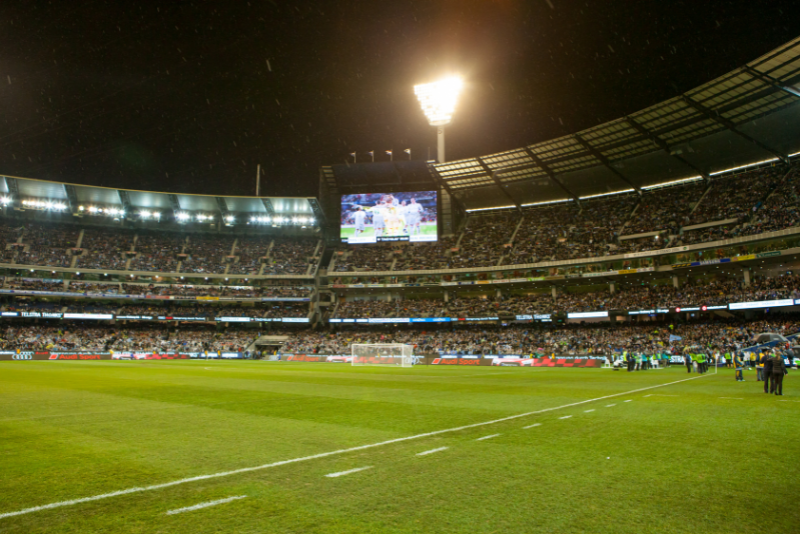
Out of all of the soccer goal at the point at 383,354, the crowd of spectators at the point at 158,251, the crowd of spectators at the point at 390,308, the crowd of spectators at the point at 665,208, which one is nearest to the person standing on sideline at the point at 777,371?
the soccer goal at the point at 383,354

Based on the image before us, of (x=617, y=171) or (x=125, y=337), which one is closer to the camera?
(x=617, y=171)

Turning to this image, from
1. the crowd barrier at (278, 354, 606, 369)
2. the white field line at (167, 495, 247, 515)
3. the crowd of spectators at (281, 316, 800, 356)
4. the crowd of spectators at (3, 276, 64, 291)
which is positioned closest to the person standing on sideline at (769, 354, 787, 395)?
the white field line at (167, 495, 247, 515)

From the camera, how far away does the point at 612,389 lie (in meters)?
19.6

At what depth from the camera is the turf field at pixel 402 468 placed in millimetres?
4617

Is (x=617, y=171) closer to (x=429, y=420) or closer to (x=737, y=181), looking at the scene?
(x=737, y=181)

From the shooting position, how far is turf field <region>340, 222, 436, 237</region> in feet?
232

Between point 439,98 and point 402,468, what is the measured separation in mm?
55151

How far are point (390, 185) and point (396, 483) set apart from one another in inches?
2833

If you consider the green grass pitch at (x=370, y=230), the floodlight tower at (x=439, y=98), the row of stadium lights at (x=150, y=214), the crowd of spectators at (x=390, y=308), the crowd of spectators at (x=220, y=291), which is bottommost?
the crowd of spectators at (x=390, y=308)

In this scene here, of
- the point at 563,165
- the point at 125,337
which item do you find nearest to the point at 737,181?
the point at 563,165

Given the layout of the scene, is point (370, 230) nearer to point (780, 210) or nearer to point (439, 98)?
point (439, 98)

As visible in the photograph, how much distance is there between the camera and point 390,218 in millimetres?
72188

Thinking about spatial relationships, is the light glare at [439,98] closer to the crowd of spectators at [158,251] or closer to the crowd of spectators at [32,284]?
the crowd of spectators at [158,251]

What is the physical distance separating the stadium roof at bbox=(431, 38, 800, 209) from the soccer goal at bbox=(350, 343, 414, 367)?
91.5ft
